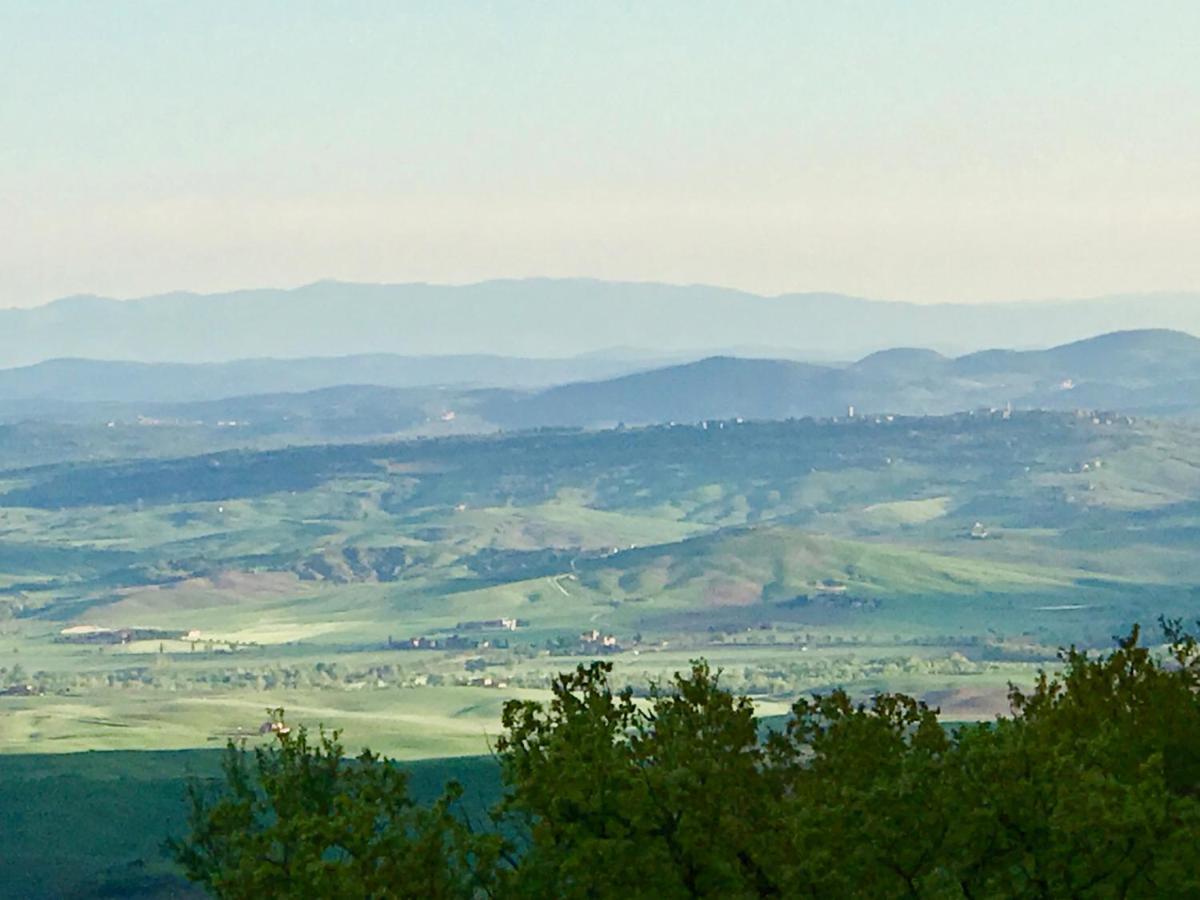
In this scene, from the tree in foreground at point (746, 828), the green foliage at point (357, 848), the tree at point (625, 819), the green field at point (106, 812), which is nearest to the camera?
the tree in foreground at point (746, 828)

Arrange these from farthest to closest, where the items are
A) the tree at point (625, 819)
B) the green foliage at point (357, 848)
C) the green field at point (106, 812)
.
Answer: the green field at point (106, 812) → the tree at point (625, 819) → the green foliage at point (357, 848)

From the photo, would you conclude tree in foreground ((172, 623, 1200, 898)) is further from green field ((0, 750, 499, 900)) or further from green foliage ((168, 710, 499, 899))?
green field ((0, 750, 499, 900))

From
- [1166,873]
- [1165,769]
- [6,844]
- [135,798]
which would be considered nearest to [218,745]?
[135,798]

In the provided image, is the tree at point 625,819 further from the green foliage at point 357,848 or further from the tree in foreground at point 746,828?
the green foliage at point 357,848

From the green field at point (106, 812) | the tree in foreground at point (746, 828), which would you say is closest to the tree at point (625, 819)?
Answer: the tree in foreground at point (746, 828)

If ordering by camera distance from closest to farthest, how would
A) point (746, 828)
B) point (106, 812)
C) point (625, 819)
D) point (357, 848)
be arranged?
point (357, 848) → point (625, 819) → point (746, 828) → point (106, 812)

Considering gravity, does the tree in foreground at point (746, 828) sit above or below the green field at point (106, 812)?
above

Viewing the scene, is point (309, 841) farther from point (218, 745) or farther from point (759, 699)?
Result: point (759, 699)

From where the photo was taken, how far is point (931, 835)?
104ft

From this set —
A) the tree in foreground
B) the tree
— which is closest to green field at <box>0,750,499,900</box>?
the tree in foreground

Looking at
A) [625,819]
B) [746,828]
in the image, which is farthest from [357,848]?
[746,828]

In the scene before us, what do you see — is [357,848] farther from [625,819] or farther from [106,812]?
[106,812]

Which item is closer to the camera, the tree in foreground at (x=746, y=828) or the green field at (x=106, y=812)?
the tree in foreground at (x=746, y=828)

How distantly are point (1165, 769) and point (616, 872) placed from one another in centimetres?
1265
